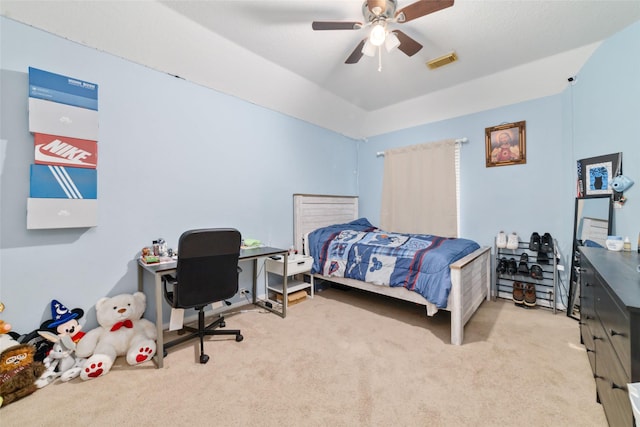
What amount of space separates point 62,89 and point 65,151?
0.50m

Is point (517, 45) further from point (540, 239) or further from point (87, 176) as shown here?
point (87, 176)

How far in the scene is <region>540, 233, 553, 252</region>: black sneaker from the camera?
121 inches

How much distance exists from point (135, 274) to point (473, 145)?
4581 millimetres

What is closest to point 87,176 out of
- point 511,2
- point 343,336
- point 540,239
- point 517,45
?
point 343,336

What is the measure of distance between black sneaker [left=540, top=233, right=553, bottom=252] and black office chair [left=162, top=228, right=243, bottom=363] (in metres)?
3.55

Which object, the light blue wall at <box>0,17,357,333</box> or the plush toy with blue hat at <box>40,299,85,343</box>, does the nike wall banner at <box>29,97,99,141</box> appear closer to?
the light blue wall at <box>0,17,357,333</box>

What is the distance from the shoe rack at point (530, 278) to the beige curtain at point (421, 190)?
0.70m

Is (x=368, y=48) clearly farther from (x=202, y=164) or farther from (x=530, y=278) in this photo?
(x=530, y=278)

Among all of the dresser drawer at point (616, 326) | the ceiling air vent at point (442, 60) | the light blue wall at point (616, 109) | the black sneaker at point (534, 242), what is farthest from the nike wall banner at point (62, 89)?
the black sneaker at point (534, 242)

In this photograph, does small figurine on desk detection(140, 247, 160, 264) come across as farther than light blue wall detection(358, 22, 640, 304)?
Yes

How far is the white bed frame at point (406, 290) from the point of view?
7.68 feet

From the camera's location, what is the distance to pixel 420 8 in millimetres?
1864

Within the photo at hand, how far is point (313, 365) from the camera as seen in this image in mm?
2023

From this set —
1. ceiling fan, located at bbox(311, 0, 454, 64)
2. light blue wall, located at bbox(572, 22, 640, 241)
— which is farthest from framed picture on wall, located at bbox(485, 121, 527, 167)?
ceiling fan, located at bbox(311, 0, 454, 64)
